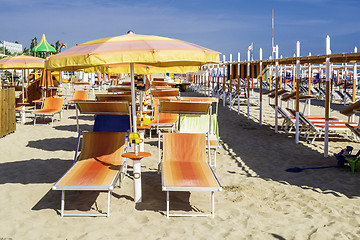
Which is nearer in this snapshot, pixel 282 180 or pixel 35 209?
pixel 35 209

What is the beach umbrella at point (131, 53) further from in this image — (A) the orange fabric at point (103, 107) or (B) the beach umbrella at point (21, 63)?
(B) the beach umbrella at point (21, 63)

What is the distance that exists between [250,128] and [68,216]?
7872 mm

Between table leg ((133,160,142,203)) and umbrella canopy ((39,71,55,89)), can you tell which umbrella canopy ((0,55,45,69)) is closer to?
umbrella canopy ((39,71,55,89))

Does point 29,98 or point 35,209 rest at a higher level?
point 29,98

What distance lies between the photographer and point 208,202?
190 inches

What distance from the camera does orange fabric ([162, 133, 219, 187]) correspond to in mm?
4727

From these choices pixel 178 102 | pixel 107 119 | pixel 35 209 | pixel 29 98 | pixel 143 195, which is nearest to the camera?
pixel 35 209

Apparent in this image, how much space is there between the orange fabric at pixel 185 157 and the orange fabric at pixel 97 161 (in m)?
0.68

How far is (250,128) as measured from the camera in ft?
37.1

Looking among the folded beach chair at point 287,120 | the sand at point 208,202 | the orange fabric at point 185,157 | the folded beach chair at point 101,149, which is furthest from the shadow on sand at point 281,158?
the folded beach chair at point 101,149

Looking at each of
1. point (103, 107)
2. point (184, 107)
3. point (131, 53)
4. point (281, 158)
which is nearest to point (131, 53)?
point (131, 53)

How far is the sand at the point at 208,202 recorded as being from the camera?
12.9 feet

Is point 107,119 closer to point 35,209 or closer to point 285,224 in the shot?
point 35,209

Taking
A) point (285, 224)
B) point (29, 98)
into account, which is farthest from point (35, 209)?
point (29, 98)
